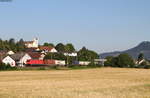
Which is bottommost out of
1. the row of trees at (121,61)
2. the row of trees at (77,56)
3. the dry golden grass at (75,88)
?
the dry golden grass at (75,88)

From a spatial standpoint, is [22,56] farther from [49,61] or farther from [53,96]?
[53,96]

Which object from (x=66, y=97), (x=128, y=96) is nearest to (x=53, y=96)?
(x=66, y=97)

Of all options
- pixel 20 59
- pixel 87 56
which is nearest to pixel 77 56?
pixel 87 56

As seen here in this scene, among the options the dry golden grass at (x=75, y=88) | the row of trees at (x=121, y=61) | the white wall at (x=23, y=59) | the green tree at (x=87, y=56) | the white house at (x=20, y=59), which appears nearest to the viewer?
the dry golden grass at (x=75, y=88)

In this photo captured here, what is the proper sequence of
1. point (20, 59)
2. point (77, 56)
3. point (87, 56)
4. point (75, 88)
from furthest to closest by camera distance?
point (77, 56), point (87, 56), point (20, 59), point (75, 88)

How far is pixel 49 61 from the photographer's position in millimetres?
130250

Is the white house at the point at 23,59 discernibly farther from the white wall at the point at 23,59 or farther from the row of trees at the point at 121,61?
the row of trees at the point at 121,61

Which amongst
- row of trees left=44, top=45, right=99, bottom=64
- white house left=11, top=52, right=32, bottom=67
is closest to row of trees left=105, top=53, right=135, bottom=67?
row of trees left=44, top=45, right=99, bottom=64

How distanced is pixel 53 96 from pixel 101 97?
3.03 metres

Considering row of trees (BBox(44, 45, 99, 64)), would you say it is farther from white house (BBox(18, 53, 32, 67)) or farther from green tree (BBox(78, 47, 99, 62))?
white house (BBox(18, 53, 32, 67))

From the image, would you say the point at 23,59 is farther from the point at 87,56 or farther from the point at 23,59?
the point at 87,56

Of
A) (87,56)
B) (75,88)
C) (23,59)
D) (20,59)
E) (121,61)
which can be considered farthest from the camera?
(87,56)

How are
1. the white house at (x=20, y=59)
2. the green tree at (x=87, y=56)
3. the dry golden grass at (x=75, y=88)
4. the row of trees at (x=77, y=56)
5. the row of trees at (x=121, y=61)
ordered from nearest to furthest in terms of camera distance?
the dry golden grass at (x=75, y=88)
the row of trees at (x=121, y=61)
the white house at (x=20, y=59)
the row of trees at (x=77, y=56)
the green tree at (x=87, y=56)

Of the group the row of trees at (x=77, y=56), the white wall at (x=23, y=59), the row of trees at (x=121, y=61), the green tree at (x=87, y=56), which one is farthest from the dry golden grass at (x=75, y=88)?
the green tree at (x=87, y=56)
